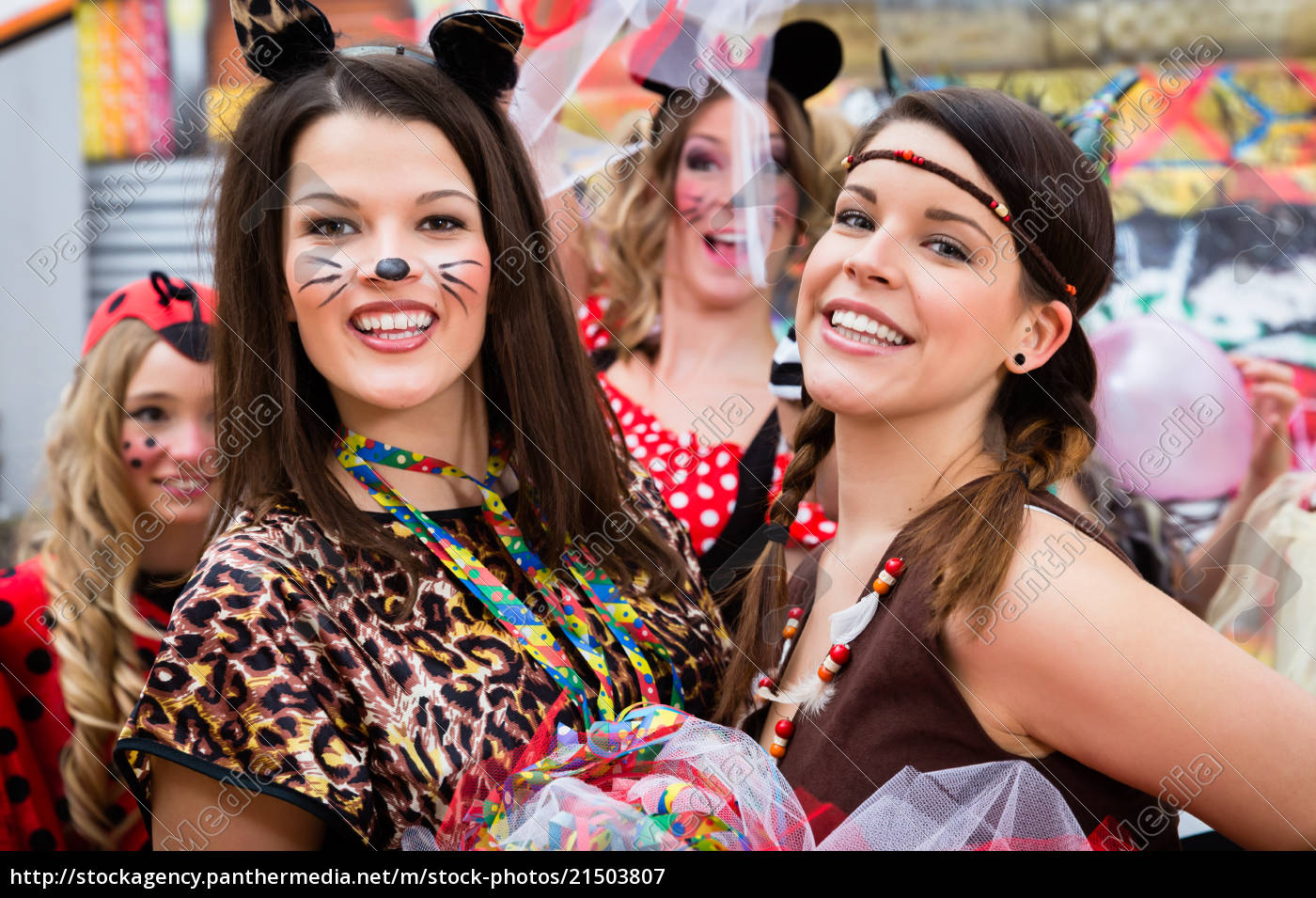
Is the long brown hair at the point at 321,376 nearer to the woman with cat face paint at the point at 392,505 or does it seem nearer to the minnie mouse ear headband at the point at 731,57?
the woman with cat face paint at the point at 392,505

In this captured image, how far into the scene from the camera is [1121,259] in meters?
3.39

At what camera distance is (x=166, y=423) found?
7.57 ft

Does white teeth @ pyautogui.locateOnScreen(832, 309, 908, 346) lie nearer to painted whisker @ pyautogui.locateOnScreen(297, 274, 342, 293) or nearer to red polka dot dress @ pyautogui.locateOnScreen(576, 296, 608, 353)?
painted whisker @ pyautogui.locateOnScreen(297, 274, 342, 293)

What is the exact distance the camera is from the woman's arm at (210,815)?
129 centimetres

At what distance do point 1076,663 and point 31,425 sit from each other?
3.54 metres

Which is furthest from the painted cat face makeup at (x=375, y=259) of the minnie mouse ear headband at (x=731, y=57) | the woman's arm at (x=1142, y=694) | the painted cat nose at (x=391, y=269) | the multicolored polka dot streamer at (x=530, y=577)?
the minnie mouse ear headband at (x=731, y=57)

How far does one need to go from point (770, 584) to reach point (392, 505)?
2.07ft

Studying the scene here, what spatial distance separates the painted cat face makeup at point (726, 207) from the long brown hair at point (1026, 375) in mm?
988

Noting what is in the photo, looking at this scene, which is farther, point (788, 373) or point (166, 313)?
point (166, 313)

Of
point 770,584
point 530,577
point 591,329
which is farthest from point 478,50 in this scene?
point 591,329

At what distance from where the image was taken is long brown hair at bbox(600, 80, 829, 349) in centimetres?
264

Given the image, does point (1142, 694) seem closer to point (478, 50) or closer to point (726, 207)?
point (478, 50)

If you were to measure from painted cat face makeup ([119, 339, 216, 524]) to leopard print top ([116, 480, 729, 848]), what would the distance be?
88cm

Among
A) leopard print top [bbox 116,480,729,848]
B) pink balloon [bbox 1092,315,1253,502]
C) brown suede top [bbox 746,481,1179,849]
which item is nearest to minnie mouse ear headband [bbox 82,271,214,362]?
leopard print top [bbox 116,480,729,848]
